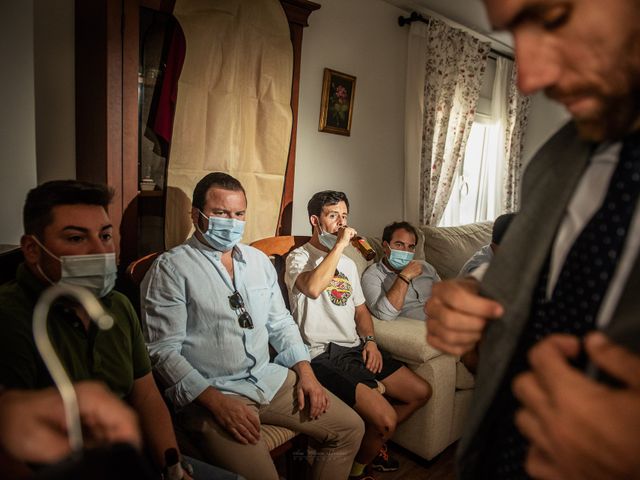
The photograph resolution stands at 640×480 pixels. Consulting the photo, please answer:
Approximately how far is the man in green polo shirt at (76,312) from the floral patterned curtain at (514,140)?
13.5 ft

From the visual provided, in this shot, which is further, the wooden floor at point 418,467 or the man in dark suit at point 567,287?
the wooden floor at point 418,467

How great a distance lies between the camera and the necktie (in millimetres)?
463

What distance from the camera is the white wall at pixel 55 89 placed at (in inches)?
71.2

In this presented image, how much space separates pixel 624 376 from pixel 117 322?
3.68 ft

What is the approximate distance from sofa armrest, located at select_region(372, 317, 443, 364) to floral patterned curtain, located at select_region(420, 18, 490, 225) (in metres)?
1.56

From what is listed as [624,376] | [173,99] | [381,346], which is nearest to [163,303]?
[173,99]

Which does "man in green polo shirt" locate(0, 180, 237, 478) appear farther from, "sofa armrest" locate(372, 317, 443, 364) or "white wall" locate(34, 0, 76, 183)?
→ "sofa armrest" locate(372, 317, 443, 364)

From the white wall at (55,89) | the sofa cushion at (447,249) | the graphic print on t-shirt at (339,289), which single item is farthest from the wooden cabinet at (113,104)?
the sofa cushion at (447,249)

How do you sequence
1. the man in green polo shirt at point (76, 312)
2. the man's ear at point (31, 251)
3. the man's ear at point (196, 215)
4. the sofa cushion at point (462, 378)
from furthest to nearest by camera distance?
the sofa cushion at point (462, 378) → the man's ear at point (196, 215) → the man's ear at point (31, 251) → the man in green polo shirt at point (76, 312)

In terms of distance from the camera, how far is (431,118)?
338 centimetres

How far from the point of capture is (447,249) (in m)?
2.98

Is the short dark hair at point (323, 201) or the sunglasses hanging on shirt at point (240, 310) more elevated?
the short dark hair at point (323, 201)

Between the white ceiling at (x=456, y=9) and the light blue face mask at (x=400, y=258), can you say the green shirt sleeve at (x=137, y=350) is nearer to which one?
the light blue face mask at (x=400, y=258)

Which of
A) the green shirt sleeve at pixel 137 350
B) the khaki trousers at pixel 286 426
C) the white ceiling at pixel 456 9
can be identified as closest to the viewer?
the green shirt sleeve at pixel 137 350
